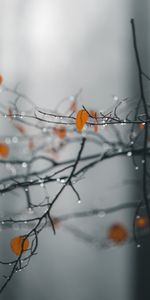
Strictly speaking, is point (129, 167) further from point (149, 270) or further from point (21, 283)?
point (21, 283)

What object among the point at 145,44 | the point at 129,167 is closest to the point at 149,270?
the point at 129,167

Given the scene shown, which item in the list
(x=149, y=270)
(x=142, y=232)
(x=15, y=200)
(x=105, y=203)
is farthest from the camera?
(x=15, y=200)

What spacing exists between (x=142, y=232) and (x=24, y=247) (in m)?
1.05

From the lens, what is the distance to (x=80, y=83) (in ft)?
5.85

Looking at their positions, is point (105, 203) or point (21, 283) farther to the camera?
point (21, 283)

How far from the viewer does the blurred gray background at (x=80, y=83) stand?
5.82 ft

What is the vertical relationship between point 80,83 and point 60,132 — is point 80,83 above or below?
above

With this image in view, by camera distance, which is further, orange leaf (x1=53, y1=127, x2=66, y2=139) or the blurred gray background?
the blurred gray background

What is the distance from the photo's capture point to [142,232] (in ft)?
5.16

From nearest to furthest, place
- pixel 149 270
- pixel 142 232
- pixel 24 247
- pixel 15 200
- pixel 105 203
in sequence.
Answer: pixel 24 247, pixel 142 232, pixel 149 270, pixel 105 203, pixel 15 200

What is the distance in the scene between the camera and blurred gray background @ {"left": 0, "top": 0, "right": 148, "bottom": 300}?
177 centimetres

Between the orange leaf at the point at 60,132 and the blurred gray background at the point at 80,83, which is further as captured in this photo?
the blurred gray background at the point at 80,83

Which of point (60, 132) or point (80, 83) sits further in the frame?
point (80, 83)

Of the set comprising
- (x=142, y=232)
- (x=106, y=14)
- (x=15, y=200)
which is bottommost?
(x=142, y=232)
